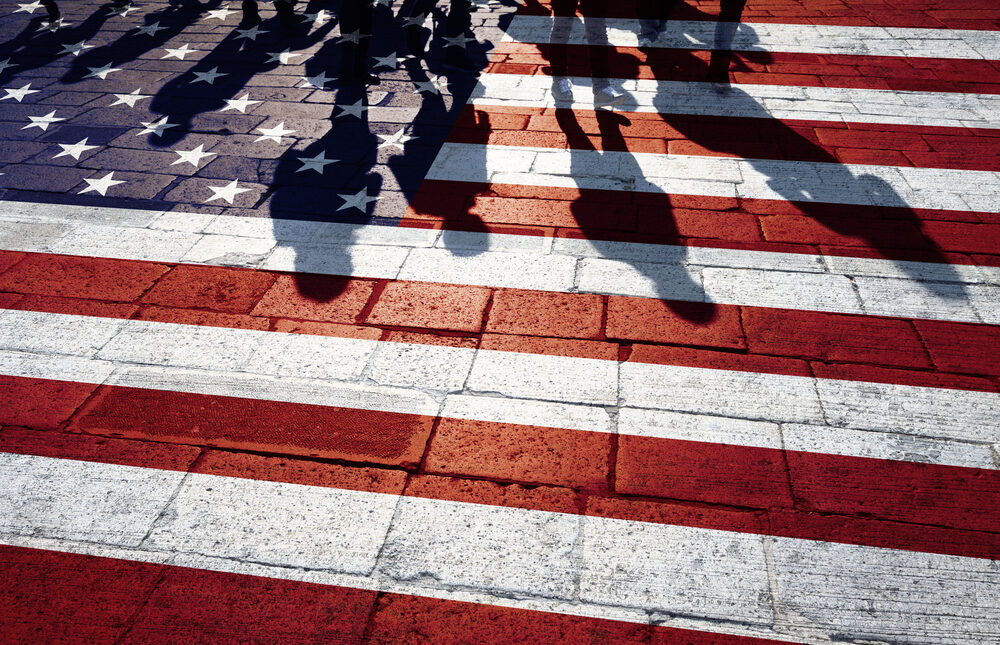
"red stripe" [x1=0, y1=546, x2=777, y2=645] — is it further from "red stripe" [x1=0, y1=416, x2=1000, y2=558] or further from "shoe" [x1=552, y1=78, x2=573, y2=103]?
"shoe" [x1=552, y1=78, x2=573, y2=103]

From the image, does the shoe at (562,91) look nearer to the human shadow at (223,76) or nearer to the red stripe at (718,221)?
the red stripe at (718,221)

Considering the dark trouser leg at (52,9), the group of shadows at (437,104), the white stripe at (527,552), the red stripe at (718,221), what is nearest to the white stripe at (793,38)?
the group of shadows at (437,104)

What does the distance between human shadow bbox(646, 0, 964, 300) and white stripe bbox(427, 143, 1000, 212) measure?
15mm

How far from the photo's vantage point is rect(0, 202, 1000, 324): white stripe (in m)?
3.68

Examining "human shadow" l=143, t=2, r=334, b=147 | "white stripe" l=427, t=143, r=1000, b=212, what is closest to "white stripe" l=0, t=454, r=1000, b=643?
"white stripe" l=427, t=143, r=1000, b=212

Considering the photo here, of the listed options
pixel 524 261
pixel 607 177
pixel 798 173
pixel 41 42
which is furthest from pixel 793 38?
pixel 41 42

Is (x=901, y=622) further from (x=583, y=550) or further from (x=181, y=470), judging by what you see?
(x=181, y=470)

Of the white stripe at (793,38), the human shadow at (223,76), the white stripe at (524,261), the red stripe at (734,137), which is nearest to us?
the white stripe at (524,261)

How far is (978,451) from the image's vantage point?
2826mm

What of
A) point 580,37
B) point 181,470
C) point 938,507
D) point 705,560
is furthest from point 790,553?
point 580,37

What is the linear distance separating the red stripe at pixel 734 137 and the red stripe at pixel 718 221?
2.51 ft

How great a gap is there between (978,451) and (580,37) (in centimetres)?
620

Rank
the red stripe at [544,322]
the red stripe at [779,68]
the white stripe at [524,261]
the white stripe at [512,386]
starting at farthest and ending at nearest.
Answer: the red stripe at [779,68] → the white stripe at [524,261] → the red stripe at [544,322] → the white stripe at [512,386]

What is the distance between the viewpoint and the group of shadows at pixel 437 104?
4281mm
